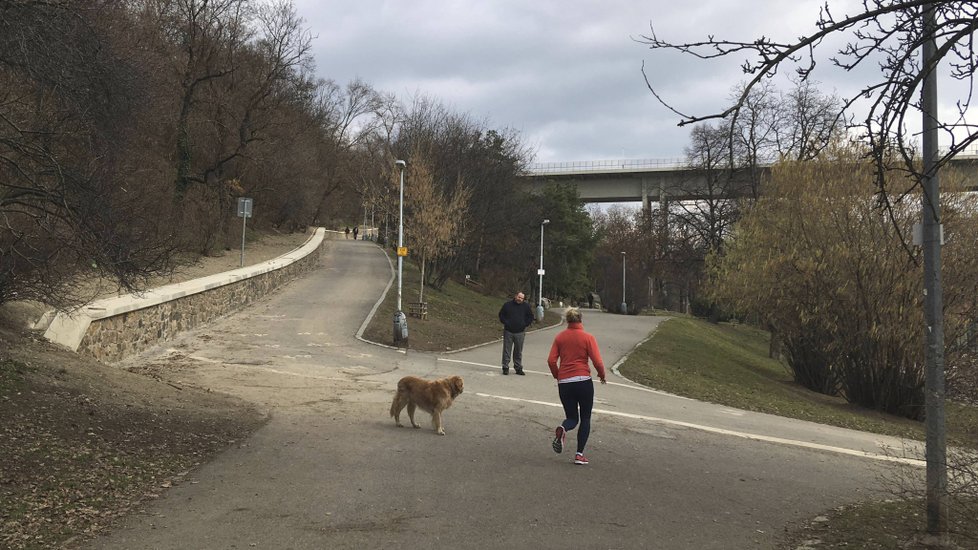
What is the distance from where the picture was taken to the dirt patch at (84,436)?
5121 mm

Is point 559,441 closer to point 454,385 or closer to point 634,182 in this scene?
point 454,385

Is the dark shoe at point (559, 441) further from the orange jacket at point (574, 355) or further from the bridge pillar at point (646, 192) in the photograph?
the bridge pillar at point (646, 192)

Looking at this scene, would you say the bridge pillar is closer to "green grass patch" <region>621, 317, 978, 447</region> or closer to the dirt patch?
"green grass patch" <region>621, 317, 978, 447</region>

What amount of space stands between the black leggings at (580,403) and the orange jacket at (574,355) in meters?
0.12

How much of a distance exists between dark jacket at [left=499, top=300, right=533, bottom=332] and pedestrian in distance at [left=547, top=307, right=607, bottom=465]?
319 inches

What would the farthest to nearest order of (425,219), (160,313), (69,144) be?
1. (425,219)
2. (160,313)
3. (69,144)

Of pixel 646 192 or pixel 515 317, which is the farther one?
pixel 646 192

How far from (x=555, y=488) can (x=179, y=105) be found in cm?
3088

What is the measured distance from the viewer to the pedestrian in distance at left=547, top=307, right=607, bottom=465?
748 centimetres

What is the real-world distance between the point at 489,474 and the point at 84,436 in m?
4.04

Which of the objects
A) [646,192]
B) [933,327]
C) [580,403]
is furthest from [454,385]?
[646,192]

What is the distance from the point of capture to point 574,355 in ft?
24.8

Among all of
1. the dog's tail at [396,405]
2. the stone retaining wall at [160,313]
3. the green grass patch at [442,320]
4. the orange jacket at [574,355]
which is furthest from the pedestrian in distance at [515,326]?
the orange jacket at [574,355]

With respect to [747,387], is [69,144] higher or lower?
higher
